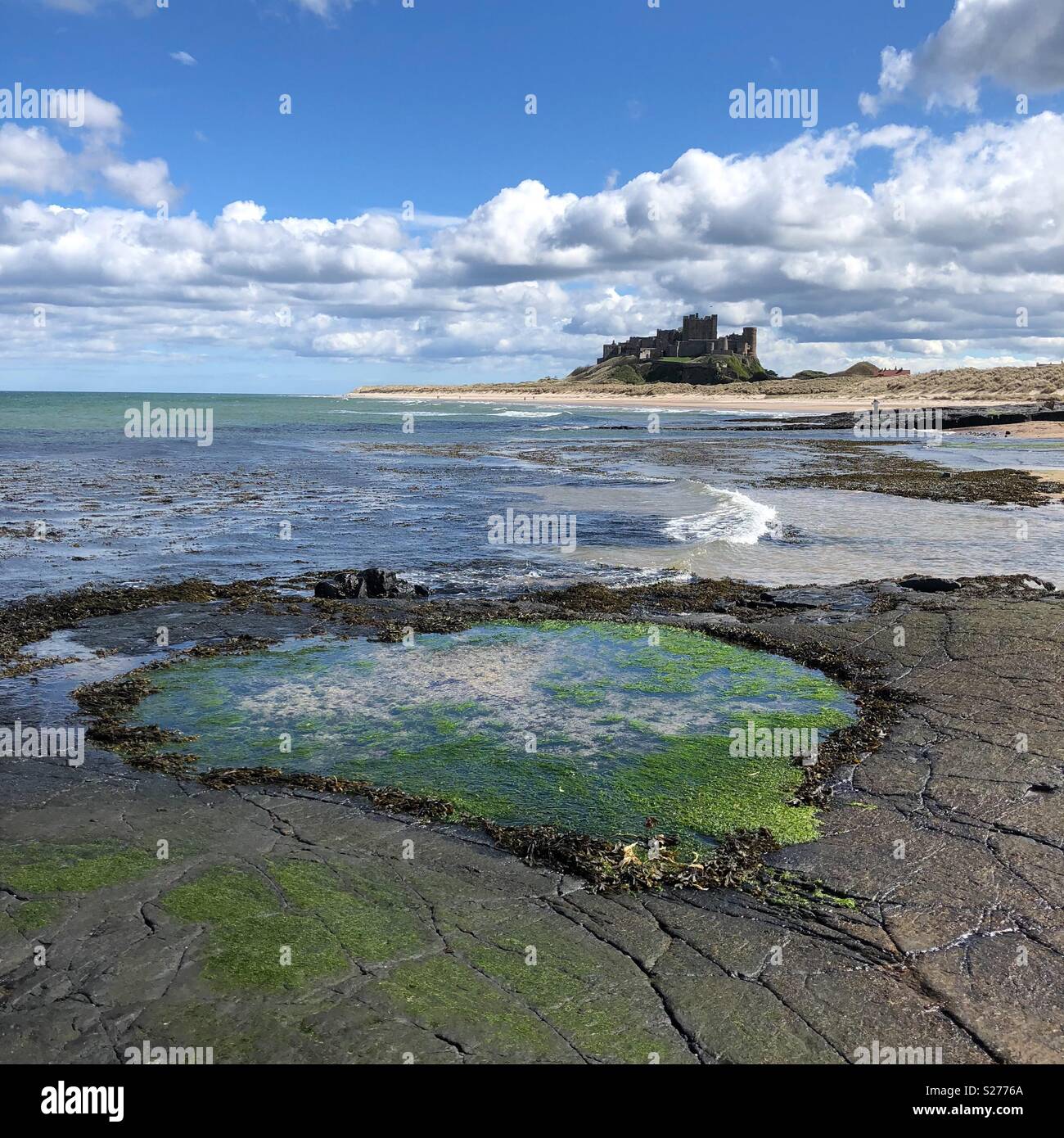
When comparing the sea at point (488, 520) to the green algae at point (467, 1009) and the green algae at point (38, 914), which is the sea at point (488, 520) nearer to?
the green algae at point (38, 914)

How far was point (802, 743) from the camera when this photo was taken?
897cm

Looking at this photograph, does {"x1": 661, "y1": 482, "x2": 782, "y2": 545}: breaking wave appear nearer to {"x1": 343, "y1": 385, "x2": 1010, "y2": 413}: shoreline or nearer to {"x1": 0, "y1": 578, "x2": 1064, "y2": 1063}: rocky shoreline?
{"x1": 0, "y1": 578, "x2": 1064, "y2": 1063}: rocky shoreline

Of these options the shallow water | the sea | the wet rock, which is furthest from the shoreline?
the shallow water

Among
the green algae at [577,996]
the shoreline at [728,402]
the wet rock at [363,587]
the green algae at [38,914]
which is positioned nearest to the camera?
the green algae at [577,996]

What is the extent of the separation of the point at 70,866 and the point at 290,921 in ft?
6.21

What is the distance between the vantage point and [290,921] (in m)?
5.71

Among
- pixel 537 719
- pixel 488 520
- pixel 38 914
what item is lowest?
pixel 38 914

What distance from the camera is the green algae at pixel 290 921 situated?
17.1 ft

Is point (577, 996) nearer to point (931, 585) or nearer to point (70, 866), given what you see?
point (70, 866)

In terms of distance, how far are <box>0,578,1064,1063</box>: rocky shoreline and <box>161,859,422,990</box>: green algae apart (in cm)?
2

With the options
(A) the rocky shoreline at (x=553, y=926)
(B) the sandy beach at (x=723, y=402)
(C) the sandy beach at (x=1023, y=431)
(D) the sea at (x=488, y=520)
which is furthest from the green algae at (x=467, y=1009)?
(B) the sandy beach at (x=723, y=402)

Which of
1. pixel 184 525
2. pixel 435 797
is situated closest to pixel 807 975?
pixel 435 797

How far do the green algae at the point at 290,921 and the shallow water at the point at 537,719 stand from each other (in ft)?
5.30

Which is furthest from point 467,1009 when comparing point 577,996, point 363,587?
point 363,587
